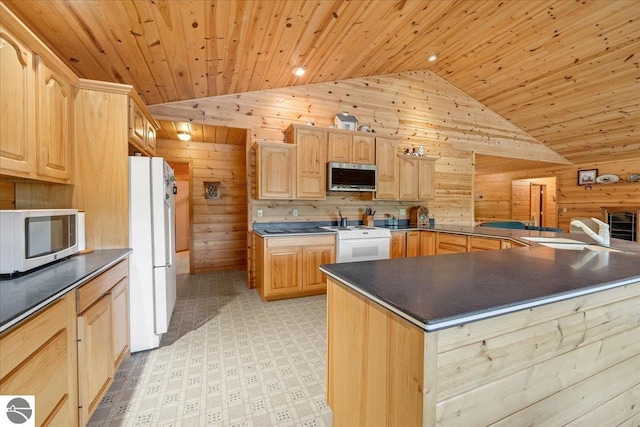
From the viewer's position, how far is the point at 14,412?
0.93 metres

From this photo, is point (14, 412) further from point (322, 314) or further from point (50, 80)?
point (322, 314)

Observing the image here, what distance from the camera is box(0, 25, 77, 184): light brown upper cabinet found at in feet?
4.58

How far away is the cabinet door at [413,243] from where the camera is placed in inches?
169

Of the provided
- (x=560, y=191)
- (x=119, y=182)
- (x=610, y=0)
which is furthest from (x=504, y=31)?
(x=560, y=191)

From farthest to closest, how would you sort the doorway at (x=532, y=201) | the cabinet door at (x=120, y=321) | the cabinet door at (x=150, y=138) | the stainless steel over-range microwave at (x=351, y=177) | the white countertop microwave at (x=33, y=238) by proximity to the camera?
the doorway at (x=532, y=201) < the stainless steel over-range microwave at (x=351, y=177) < the cabinet door at (x=150, y=138) < the cabinet door at (x=120, y=321) < the white countertop microwave at (x=33, y=238)

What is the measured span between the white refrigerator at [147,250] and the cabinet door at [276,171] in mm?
1378

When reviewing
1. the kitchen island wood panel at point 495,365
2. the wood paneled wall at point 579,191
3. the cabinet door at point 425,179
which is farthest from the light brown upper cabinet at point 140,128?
the wood paneled wall at point 579,191

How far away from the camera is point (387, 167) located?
14.0 ft

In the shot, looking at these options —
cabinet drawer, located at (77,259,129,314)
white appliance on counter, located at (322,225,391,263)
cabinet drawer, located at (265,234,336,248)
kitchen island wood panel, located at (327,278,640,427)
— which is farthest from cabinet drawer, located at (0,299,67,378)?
white appliance on counter, located at (322,225,391,263)

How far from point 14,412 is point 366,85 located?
4.96 meters

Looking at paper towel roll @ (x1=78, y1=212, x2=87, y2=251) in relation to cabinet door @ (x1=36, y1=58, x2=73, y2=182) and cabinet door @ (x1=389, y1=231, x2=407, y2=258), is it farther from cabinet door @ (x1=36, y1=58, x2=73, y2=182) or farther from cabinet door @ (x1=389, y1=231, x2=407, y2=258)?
cabinet door @ (x1=389, y1=231, x2=407, y2=258)

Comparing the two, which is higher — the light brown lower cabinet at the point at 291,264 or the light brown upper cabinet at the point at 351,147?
the light brown upper cabinet at the point at 351,147

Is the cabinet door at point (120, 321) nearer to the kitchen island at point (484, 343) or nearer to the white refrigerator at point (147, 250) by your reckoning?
the white refrigerator at point (147, 250)

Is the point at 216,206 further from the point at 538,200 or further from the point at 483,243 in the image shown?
the point at 538,200
